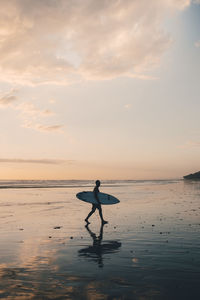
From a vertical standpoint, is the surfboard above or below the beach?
above

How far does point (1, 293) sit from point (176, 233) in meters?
9.30

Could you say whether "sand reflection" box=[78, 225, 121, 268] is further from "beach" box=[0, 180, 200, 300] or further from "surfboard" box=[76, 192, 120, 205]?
"surfboard" box=[76, 192, 120, 205]

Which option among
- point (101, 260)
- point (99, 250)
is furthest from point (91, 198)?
point (101, 260)

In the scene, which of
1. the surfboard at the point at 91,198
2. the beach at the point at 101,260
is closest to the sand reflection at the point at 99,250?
the beach at the point at 101,260

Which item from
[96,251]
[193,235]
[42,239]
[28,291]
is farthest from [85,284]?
[193,235]

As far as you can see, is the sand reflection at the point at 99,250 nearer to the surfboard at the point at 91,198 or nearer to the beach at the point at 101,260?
the beach at the point at 101,260

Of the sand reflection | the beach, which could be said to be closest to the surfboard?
the beach

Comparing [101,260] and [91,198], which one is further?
[91,198]

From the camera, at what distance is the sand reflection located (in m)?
9.98

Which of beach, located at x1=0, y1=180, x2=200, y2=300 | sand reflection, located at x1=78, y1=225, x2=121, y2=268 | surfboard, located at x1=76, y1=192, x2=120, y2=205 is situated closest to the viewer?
beach, located at x1=0, y1=180, x2=200, y2=300

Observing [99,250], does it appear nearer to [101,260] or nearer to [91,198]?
[101,260]

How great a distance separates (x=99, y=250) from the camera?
11.1 metres

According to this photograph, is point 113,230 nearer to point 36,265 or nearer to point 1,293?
point 36,265

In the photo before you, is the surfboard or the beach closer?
the beach
